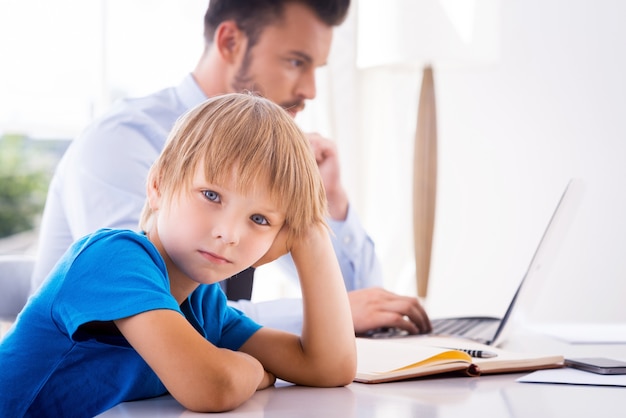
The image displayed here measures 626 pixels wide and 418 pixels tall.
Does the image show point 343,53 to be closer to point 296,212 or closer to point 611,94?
point 611,94

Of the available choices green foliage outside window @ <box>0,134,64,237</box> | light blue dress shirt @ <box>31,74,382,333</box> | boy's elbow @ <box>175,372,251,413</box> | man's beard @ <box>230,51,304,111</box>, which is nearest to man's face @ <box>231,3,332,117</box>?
man's beard @ <box>230,51,304,111</box>

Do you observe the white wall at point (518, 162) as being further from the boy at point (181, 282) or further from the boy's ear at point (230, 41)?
the boy at point (181, 282)

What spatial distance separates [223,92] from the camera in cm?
208

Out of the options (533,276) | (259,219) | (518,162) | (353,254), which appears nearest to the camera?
(259,219)

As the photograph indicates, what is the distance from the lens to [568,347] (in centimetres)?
136

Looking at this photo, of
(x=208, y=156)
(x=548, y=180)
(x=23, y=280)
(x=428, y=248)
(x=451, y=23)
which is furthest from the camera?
(x=548, y=180)

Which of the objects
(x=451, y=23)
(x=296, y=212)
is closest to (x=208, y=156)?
(x=296, y=212)

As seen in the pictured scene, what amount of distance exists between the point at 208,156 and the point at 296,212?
0.12 metres

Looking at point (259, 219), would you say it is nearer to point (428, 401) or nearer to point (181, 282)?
point (181, 282)

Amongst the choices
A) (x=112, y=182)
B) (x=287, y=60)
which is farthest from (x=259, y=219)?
(x=287, y=60)

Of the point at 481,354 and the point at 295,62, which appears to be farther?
the point at 295,62

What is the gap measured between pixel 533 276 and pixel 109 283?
87 cm

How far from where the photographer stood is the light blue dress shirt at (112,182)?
5.05ft

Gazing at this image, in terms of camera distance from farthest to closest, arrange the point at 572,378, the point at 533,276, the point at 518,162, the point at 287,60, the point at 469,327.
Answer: the point at 518,162
the point at 287,60
the point at 469,327
the point at 533,276
the point at 572,378
